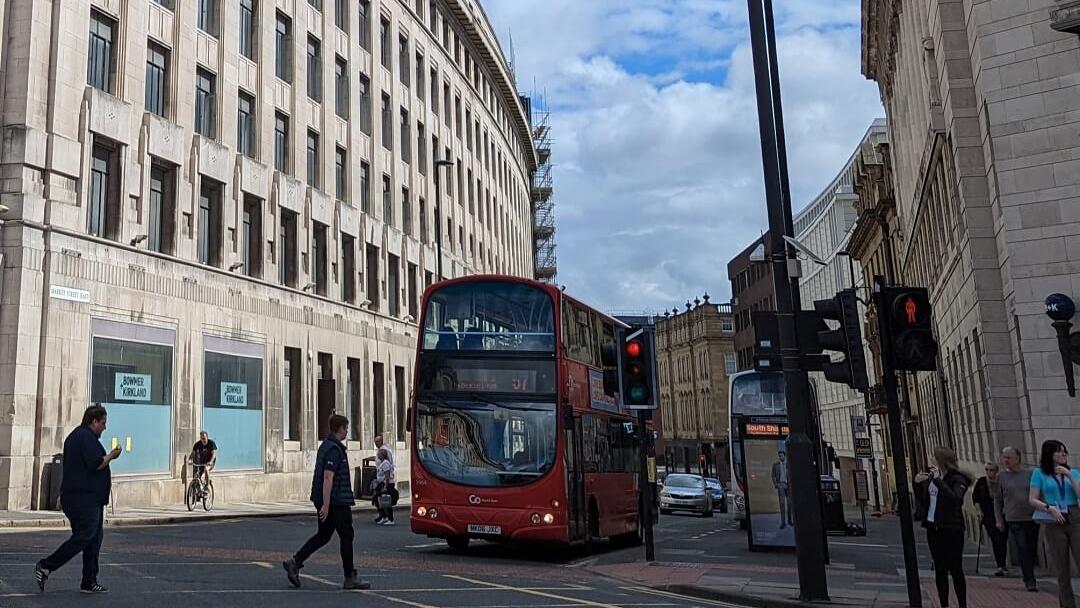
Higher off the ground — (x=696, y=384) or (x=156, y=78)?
(x=156, y=78)

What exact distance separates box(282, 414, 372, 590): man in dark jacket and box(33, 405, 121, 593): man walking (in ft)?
6.35

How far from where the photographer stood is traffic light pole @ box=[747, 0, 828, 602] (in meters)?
10.2

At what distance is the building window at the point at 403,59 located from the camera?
4588 cm

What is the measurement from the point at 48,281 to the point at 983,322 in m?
20.9

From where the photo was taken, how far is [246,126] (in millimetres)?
32125

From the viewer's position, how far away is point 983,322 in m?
18.1

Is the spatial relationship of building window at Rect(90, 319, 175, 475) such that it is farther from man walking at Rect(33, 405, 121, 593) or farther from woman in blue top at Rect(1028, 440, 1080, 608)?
woman in blue top at Rect(1028, 440, 1080, 608)

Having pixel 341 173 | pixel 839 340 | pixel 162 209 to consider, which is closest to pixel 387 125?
pixel 341 173

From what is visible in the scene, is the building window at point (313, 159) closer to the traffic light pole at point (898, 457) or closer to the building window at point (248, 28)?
the building window at point (248, 28)

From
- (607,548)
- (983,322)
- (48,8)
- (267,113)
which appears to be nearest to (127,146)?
(48,8)

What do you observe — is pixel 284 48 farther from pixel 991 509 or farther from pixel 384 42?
pixel 991 509

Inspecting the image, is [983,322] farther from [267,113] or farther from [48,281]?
[267,113]

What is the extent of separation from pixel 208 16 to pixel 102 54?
587 centimetres

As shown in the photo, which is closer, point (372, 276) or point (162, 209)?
point (162, 209)
